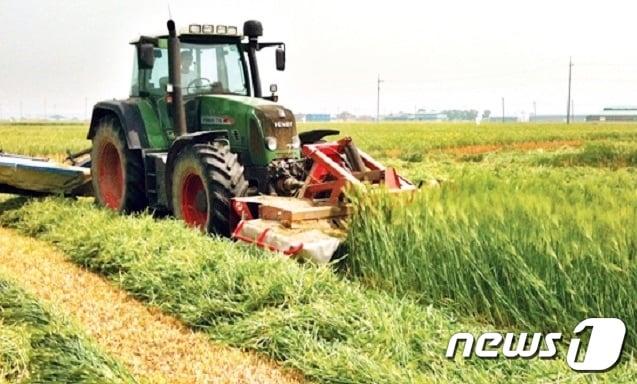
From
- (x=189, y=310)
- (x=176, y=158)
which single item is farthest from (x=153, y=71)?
(x=189, y=310)

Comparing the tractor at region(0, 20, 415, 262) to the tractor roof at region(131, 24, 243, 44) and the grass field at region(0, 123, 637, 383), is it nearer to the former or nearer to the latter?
the tractor roof at region(131, 24, 243, 44)

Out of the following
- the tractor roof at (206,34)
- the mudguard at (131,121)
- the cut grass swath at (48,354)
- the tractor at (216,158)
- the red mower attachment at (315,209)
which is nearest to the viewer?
the cut grass swath at (48,354)

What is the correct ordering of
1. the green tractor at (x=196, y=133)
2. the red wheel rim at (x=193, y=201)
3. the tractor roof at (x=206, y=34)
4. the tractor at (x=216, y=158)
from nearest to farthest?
1. the tractor at (x=216, y=158)
2. the green tractor at (x=196, y=133)
3. the red wheel rim at (x=193, y=201)
4. the tractor roof at (x=206, y=34)

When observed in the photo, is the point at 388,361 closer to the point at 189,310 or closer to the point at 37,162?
the point at 189,310

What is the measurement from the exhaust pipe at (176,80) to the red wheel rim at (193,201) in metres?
0.68

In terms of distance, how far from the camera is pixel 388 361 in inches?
175

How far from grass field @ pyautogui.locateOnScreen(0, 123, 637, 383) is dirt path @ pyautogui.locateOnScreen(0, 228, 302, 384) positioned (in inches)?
5.5

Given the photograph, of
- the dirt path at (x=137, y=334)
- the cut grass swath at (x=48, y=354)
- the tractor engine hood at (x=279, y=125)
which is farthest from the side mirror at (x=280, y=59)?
Answer: the cut grass swath at (x=48, y=354)

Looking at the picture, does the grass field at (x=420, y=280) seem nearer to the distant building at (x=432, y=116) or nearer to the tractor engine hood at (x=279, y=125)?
the tractor engine hood at (x=279, y=125)

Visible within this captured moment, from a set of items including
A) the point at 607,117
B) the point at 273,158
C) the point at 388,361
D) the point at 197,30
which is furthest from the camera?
the point at 607,117

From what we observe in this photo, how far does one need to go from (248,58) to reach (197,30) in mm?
900

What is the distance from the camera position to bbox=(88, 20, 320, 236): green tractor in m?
8.26

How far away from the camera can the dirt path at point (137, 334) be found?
184 inches

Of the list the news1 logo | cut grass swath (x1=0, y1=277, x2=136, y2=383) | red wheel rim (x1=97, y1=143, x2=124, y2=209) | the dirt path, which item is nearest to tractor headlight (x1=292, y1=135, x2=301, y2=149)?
the dirt path
